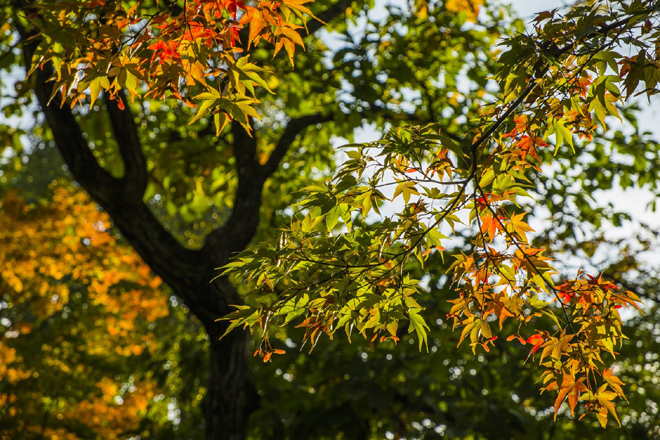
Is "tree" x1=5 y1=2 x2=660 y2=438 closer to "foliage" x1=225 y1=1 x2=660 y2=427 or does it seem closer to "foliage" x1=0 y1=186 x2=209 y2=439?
"foliage" x1=225 y1=1 x2=660 y2=427

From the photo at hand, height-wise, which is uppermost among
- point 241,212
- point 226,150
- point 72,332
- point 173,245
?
point 72,332

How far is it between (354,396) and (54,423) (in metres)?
4.18

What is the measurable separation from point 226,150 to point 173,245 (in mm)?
1631

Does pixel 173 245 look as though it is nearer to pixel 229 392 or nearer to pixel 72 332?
pixel 229 392

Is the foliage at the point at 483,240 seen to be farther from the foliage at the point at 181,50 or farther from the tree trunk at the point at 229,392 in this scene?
the tree trunk at the point at 229,392

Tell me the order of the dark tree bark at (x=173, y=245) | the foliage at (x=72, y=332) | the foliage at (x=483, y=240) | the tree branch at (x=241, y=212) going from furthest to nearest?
the foliage at (x=72, y=332) < the tree branch at (x=241, y=212) < the dark tree bark at (x=173, y=245) < the foliage at (x=483, y=240)

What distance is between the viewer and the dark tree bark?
3.05m

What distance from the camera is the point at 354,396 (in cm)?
327

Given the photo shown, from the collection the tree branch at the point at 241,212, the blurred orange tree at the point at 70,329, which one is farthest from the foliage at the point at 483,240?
the blurred orange tree at the point at 70,329

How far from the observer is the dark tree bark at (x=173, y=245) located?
10.0 ft

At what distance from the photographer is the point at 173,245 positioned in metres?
3.23

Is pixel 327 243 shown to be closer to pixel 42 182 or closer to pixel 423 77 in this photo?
pixel 423 77

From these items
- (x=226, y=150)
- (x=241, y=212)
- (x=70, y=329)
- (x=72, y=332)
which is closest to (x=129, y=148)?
(x=241, y=212)

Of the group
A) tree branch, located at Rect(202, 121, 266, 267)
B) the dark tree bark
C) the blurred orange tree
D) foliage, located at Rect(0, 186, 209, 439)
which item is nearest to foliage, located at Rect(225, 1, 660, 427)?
the dark tree bark
